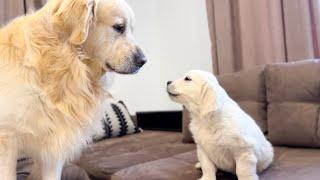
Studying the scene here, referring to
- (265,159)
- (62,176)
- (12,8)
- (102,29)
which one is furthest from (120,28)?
(12,8)

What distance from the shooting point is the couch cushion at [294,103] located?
1867 mm

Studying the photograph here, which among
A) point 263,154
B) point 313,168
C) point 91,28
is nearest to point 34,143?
point 91,28

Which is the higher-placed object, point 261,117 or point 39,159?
point 39,159

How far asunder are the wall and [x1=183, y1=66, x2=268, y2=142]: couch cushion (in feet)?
2.90

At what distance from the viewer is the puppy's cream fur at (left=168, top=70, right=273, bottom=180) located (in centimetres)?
132

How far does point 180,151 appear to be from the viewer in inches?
82.6

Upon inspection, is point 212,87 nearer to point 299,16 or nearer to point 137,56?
point 137,56

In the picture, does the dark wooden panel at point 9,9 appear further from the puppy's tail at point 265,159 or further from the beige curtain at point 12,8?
the puppy's tail at point 265,159

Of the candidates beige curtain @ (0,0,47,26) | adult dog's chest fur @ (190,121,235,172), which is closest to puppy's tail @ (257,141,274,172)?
adult dog's chest fur @ (190,121,235,172)

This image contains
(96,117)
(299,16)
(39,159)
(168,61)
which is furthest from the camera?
(168,61)

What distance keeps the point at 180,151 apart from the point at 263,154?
2.46ft

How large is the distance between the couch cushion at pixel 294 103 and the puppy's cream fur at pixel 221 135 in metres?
0.49

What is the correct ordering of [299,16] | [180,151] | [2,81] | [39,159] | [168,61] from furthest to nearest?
[168,61], [299,16], [180,151], [39,159], [2,81]

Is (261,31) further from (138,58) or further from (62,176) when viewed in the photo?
(62,176)
